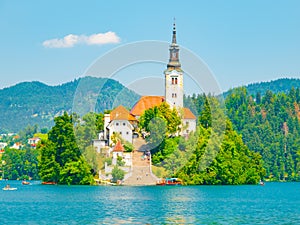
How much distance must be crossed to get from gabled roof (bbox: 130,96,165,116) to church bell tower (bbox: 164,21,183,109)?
7.80 ft

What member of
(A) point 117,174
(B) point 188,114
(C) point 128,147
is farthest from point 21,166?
(A) point 117,174

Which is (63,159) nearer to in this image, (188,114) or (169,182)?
(169,182)

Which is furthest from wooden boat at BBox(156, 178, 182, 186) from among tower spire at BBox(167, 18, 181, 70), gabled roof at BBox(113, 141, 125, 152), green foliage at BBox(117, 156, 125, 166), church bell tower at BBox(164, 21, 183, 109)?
tower spire at BBox(167, 18, 181, 70)

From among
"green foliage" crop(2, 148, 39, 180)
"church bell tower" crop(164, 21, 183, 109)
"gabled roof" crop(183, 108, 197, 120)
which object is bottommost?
"green foliage" crop(2, 148, 39, 180)

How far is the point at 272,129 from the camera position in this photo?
18125cm

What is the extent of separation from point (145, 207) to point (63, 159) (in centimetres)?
3908

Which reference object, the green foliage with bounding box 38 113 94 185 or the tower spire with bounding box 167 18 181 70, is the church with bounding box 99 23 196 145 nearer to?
the tower spire with bounding box 167 18 181 70

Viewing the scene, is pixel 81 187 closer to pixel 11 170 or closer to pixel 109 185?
pixel 109 185

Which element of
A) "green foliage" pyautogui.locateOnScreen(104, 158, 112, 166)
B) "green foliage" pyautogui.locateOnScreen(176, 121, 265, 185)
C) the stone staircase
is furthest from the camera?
"green foliage" pyautogui.locateOnScreen(176, 121, 265, 185)

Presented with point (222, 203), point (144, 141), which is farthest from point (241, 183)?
point (222, 203)

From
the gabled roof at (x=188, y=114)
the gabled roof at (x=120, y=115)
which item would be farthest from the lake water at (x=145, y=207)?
the gabled roof at (x=188, y=114)

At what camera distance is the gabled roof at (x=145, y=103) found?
12094 centimetres

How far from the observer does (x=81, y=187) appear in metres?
97.0

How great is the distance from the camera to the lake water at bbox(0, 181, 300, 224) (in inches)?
2247
